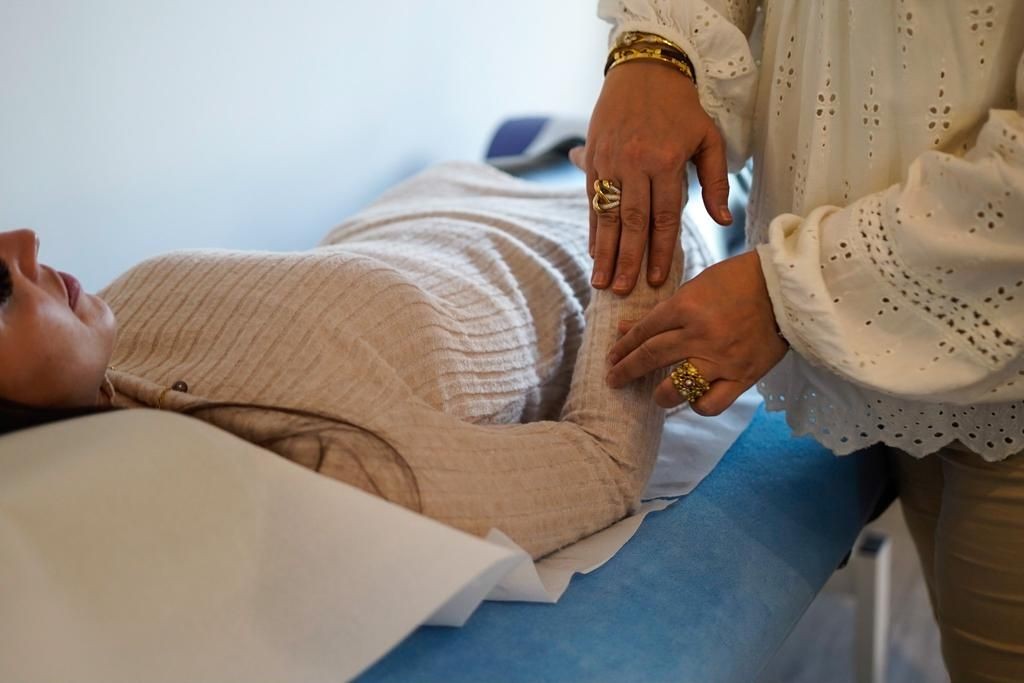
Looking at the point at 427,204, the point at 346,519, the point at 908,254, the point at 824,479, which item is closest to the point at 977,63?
the point at 908,254

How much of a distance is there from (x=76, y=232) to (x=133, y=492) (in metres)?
0.86

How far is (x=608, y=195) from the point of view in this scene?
3.46 feet

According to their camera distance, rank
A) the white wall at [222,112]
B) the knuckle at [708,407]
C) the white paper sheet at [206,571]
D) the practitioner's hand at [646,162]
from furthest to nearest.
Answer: the white wall at [222,112] < the practitioner's hand at [646,162] < the knuckle at [708,407] < the white paper sheet at [206,571]

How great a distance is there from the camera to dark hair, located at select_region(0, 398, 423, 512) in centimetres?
86

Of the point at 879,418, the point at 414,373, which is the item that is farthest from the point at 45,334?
the point at 879,418

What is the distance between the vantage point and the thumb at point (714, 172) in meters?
1.08

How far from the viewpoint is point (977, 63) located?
35.1 inches

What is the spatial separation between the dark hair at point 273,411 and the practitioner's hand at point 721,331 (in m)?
0.26

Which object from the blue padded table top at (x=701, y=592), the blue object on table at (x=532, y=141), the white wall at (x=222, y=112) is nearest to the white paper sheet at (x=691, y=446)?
the blue padded table top at (x=701, y=592)

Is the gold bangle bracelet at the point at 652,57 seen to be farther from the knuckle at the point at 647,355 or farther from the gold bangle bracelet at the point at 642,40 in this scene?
the knuckle at the point at 647,355

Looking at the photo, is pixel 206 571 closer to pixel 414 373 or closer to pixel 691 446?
pixel 414 373

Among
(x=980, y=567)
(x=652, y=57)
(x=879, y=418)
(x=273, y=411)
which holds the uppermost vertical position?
(x=652, y=57)

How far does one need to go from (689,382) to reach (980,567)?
0.34 meters

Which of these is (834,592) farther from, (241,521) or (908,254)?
(241,521)
